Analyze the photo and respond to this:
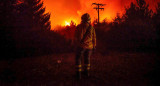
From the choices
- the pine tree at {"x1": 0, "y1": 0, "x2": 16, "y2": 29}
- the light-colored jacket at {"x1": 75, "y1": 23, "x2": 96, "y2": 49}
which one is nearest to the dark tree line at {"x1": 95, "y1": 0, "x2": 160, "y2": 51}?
the pine tree at {"x1": 0, "y1": 0, "x2": 16, "y2": 29}

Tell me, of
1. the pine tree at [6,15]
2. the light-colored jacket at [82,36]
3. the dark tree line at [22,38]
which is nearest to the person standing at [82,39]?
the light-colored jacket at [82,36]

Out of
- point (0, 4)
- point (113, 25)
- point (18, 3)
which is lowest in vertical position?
point (113, 25)

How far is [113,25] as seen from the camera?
48.2 ft

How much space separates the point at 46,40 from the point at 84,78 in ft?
29.0

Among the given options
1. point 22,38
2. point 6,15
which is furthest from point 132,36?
point 6,15

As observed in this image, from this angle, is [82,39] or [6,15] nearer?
[82,39]

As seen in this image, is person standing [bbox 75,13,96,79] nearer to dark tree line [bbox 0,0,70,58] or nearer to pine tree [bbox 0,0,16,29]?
dark tree line [bbox 0,0,70,58]

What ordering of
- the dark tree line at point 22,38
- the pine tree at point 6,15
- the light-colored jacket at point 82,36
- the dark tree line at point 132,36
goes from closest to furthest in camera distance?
1. the light-colored jacket at point 82,36
2. the dark tree line at point 22,38
3. the pine tree at point 6,15
4. the dark tree line at point 132,36

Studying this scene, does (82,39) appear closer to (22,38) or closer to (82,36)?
(82,36)

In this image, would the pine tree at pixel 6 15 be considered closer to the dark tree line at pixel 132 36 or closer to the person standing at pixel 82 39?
the dark tree line at pixel 132 36

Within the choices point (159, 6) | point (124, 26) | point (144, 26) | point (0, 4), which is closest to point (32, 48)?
point (0, 4)

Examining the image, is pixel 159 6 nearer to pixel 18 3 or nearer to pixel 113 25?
pixel 113 25

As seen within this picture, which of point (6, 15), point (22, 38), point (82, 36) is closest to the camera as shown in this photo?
point (82, 36)

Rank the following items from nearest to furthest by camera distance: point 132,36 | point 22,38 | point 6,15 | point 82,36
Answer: point 82,36 < point 22,38 < point 132,36 < point 6,15
